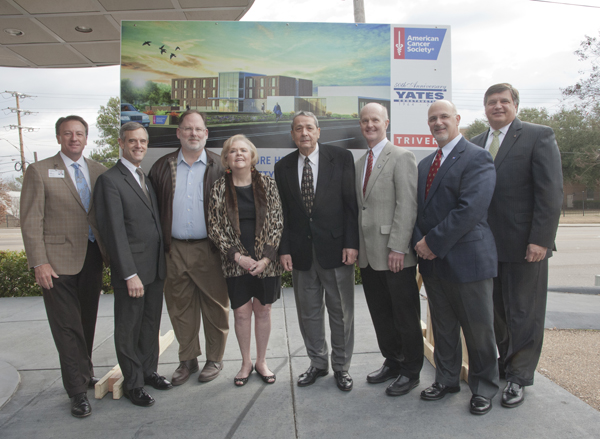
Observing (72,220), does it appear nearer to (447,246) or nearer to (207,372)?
(207,372)

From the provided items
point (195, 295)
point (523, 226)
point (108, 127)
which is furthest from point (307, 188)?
point (108, 127)

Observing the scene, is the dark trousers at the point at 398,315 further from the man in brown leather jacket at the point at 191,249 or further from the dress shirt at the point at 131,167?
the dress shirt at the point at 131,167

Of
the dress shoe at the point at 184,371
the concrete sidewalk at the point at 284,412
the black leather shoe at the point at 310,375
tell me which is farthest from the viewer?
the dress shoe at the point at 184,371

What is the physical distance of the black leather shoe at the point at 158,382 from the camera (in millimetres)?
3010

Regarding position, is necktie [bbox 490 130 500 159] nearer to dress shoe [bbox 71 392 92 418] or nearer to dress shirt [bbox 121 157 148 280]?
dress shirt [bbox 121 157 148 280]

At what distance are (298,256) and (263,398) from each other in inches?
40.5

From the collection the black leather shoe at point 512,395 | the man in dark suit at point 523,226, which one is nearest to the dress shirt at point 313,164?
the man in dark suit at point 523,226

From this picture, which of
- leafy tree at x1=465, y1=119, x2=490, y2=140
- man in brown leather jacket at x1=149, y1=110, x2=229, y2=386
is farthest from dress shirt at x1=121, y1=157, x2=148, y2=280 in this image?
leafy tree at x1=465, y1=119, x2=490, y2=140

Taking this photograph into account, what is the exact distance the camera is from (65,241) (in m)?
2.78

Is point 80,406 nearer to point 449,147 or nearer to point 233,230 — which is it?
point 233,230

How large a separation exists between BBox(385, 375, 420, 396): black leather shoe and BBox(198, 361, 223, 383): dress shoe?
133cm

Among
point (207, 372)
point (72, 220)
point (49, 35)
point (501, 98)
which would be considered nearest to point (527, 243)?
point (501, 98)

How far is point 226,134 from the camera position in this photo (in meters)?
3.75

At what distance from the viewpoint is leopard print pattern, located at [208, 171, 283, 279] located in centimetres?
289
